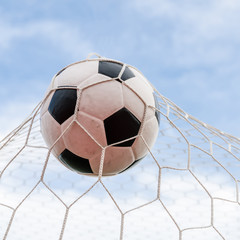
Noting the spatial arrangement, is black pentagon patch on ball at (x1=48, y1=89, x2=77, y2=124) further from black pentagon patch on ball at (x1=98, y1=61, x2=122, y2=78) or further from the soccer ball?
black pentagon patch on ball at (x1=98, y1=61, x2=122, y2=78)

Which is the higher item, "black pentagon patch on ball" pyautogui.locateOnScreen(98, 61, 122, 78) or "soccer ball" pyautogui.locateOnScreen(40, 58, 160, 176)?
"black pentagon patch on ball" pyautogui.locateOnScreen(98, 61, 122, 78)

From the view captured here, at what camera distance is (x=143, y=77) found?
3174 mm

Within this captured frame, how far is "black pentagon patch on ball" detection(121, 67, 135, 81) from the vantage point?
9.40 feet

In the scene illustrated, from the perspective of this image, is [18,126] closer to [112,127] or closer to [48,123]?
[48,123]

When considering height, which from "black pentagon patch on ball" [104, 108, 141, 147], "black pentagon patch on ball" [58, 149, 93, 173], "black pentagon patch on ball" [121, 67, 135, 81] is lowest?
"black pentagon patch on ball" [58, 149, 93, 173]

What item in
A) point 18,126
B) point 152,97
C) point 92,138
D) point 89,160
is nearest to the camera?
point 92,138

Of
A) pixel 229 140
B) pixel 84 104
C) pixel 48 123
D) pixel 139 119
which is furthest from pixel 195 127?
pixel 48 123

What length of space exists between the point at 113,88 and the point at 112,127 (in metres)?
0.32

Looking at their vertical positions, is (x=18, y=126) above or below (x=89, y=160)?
above

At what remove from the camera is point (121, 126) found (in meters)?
2.70

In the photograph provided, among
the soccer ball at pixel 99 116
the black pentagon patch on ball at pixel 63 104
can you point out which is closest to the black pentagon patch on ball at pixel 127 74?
the soccer ball at pixel 99 116

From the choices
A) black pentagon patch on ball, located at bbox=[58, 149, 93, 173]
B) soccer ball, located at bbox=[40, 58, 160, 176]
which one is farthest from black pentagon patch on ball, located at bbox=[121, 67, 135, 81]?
black pentagon patch on ball, located at bbox=[58, 149, 93, 173]

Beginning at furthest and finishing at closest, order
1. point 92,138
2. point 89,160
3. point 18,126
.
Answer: point 18,126 < point 89,160 < point 92,138

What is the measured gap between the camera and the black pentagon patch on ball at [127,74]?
2.87m
